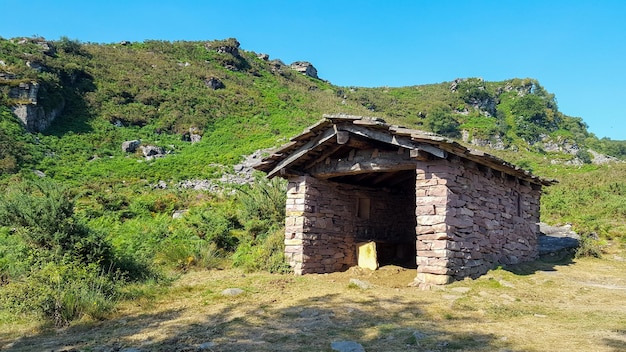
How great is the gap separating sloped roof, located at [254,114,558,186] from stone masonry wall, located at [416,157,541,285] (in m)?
0.31

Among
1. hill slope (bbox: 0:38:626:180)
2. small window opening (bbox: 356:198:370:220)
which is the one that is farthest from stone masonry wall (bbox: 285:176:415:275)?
hill slope (bbox: 0:38:626:180)

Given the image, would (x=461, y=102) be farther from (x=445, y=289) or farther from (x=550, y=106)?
(x=445, y=289)

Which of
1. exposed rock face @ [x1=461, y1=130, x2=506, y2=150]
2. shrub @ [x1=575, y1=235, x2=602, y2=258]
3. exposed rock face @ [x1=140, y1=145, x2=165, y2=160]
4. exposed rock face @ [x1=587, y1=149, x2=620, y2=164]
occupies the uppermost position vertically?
exposed rock face @ [x1=461, y1=130, x2=506, y2=150]

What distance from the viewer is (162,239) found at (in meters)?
11.8

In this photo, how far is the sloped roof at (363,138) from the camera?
25.6ft

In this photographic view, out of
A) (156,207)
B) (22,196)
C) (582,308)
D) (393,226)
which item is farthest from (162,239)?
(582,308)

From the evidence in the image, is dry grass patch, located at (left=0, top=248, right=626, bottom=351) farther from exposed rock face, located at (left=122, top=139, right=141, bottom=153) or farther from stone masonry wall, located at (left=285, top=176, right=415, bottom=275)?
exposed rock face, located at (left=122, top=139, right=141, bottom=153)

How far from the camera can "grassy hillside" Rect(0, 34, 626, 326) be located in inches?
313

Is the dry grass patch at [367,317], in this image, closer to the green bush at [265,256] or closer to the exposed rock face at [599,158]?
the green bush at [265,256]

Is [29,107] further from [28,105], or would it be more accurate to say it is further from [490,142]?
[490,142]

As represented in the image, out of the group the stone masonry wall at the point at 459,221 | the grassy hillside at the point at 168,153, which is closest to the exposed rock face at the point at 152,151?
the grassy hillside at the point at 168,153

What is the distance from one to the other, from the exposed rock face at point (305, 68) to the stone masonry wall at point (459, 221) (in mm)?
57892

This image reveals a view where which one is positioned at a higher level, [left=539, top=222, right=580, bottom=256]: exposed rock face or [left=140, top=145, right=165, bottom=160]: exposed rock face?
[left=140, top=145, right=165, bottom=160]: exposed rock face

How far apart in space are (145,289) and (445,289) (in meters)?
5.13
